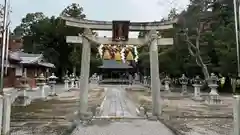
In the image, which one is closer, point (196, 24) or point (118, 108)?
point (118, 108)

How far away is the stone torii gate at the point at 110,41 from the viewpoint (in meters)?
12.9

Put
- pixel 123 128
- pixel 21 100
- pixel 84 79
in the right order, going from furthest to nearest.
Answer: pixel 21 100 < pixel 84 79 < pixel 123 128

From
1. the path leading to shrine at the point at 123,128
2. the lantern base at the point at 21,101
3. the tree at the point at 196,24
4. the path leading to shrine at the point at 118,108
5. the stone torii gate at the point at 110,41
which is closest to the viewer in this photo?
the path leading to shrine at the point at 123,128

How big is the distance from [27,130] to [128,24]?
6664 mm

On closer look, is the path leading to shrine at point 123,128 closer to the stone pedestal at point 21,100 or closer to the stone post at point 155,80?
the stone post at point 155,80

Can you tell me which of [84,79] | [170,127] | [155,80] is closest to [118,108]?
[155,80]

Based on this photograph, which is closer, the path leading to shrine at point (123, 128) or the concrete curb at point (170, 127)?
the concrete curb at point (170, 127)

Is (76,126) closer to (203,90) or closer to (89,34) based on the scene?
(89,34)

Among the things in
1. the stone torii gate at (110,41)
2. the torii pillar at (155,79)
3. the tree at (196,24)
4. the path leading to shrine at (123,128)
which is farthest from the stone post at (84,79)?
the tree at (196,24)

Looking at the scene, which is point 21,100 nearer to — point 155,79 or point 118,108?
point 118,108

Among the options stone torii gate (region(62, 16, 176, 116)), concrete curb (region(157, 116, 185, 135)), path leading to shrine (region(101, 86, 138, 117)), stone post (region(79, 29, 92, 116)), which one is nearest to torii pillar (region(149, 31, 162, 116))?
stone torii gate (region(62, 16, 176, 116))

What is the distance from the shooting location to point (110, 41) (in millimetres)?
13562

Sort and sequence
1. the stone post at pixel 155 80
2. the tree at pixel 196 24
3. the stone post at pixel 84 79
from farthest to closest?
the tree at pixel 196 24 < the stone post at pixel 155 80 < the stone post at pixel 84 79

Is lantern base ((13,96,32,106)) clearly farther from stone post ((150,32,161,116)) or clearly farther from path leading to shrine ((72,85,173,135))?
stone post ((150,32,161,116))
